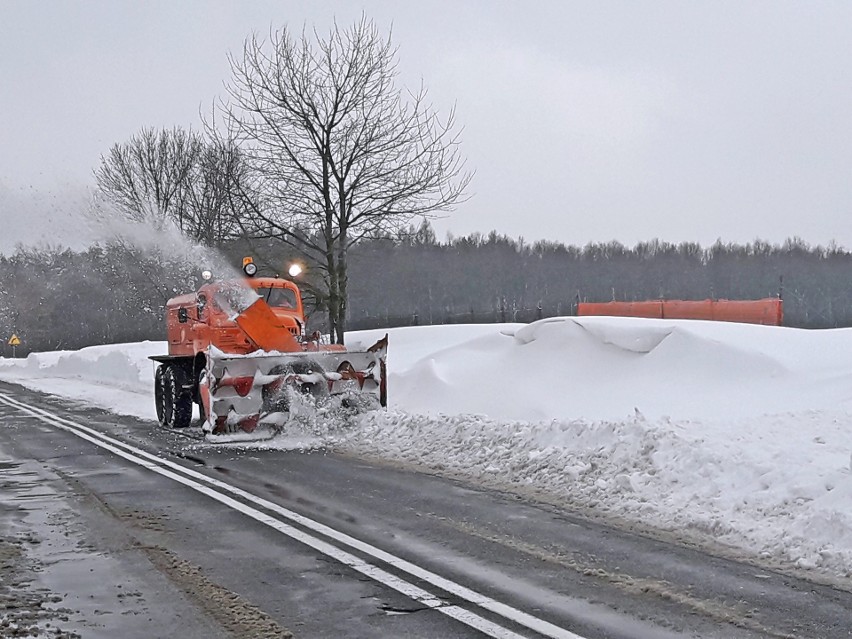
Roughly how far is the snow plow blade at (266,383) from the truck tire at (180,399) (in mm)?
2286

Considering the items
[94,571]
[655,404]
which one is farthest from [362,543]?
[655,404]

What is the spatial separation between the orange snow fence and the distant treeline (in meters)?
20.8

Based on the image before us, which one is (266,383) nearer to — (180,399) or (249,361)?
(249,361)

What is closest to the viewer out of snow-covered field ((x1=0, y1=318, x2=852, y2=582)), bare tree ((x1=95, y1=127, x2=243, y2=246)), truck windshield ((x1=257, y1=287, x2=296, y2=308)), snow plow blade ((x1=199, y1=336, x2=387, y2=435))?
snow-covered field ((x1=0, y1=318, x2=852, y2=582))

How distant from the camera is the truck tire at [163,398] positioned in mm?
16266

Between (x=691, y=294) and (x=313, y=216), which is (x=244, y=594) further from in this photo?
(x=691, y=294)

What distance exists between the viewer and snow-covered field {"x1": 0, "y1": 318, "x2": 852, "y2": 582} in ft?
23.9

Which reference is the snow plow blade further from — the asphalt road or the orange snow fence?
the orange snow fence

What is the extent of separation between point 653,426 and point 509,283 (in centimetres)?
10458

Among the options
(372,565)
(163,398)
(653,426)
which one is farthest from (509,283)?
(372,565)

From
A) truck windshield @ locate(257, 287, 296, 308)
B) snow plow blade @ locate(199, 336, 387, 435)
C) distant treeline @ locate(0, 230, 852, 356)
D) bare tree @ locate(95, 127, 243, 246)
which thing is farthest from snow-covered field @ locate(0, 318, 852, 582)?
distant treeline @ locate(0, 230, 852, 356)

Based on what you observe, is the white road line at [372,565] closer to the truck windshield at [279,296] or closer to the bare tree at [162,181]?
the truck windshield at [279,296]

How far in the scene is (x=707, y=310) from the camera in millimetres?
24031

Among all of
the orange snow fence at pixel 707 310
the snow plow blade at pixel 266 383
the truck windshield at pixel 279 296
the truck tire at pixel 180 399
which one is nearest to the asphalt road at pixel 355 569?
the snow plow blade at pixel 266 383
